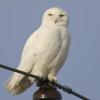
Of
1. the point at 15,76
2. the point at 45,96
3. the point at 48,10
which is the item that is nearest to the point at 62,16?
the point at 48,10

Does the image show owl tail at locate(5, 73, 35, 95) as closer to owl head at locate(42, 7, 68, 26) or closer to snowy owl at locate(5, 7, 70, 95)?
snowy owl at locate(5, 7, 70, 95)

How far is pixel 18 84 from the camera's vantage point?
682 centimetres

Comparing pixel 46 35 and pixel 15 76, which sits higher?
pixel 46 35

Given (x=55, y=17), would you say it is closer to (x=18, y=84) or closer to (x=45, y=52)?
(x=45, y=52)

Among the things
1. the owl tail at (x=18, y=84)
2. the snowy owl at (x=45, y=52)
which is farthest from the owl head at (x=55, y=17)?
the owl tail at (x=18, y=84)

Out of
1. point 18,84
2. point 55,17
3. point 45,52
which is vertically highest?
point 55,17

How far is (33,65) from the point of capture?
7246 millimetres

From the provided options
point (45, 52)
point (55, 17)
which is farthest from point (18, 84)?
point (55, 17)

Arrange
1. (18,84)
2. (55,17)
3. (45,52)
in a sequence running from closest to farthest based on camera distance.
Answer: (18,84) → (45,52) → (55,17)

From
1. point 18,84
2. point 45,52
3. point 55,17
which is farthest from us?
point 55,17

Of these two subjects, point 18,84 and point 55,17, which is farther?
point 55,17

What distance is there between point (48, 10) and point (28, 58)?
102 centimetres

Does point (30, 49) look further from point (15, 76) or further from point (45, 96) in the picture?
point (45, 96)

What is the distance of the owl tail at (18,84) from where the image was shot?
656 centimetres
